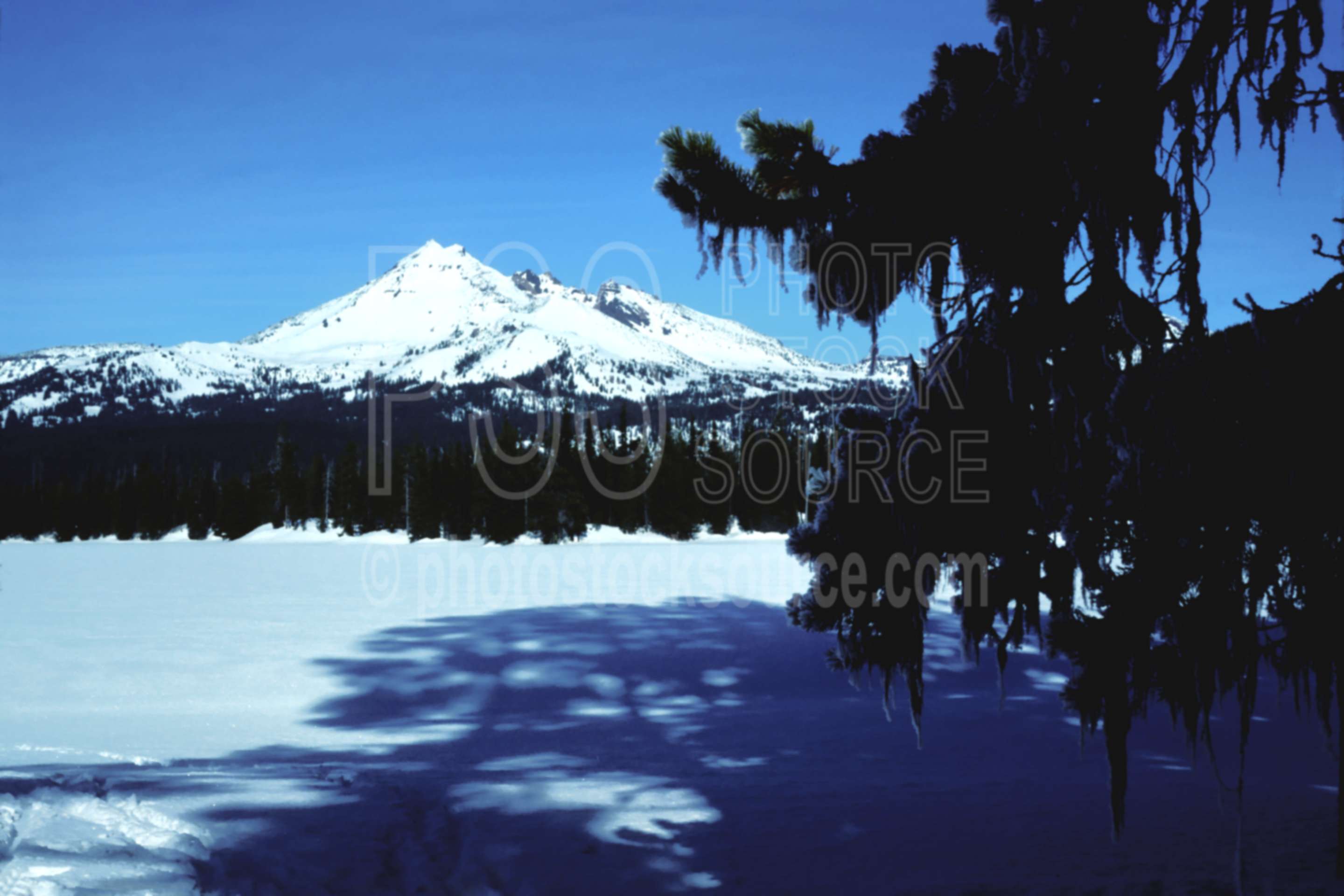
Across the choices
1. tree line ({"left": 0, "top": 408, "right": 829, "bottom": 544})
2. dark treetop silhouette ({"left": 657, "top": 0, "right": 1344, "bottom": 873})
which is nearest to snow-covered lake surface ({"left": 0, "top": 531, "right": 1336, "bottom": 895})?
dark treetop silhouette ({"left": 657, "top": 0, "right": 1344, "bottom": 873})

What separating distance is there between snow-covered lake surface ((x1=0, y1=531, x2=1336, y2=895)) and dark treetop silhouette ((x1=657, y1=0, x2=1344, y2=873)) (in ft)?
4.89

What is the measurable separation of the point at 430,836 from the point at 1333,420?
231 inches

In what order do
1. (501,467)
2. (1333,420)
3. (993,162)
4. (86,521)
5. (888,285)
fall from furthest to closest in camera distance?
(86,521) < (501,467) < (888,285) < (993,162) < (1333,420)

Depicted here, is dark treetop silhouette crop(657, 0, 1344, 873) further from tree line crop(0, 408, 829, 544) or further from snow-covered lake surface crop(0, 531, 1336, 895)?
tree line crop(0, 408, 829, 544)

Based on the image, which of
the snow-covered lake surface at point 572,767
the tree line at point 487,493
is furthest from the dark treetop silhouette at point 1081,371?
the tree line at point 487,493

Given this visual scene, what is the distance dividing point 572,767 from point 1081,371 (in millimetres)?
6320

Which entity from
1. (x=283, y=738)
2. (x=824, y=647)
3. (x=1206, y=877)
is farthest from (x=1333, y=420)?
(x=824, y=647)

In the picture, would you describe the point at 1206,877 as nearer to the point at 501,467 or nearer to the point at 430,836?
the point at 430,836

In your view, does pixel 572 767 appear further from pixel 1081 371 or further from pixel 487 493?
pixel 487 493

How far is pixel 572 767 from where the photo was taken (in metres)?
8.77

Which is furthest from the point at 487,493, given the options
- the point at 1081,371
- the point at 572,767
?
the point at 1081,371

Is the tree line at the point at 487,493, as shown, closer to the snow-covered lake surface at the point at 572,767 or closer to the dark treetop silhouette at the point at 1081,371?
the snow-covered lake surface at the point at 572,767

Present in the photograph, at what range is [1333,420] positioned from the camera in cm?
376

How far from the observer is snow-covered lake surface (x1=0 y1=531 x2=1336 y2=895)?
18.4 feet
